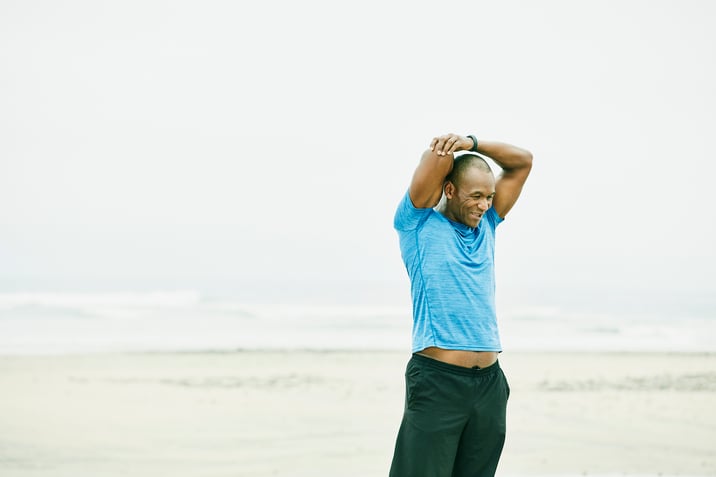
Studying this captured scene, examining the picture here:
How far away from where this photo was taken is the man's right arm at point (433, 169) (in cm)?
225

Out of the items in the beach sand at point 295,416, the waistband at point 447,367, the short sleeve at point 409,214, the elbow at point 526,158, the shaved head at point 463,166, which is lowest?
the beach sand at point 295,416

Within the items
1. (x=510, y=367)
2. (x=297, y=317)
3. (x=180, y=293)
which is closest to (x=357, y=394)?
(x=510, y=367)

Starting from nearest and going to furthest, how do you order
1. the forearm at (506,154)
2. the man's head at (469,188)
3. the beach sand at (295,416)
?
1. the man's head at (469,188)
2. the forearm at (506,154)
3. the beach sand at (295,416)

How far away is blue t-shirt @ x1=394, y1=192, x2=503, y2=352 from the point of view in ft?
7.47

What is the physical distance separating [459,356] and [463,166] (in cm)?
54

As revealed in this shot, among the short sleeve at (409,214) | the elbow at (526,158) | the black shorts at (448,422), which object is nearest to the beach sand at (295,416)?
the black shorts at (448,422)

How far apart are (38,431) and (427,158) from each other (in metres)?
4.96

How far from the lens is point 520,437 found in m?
6.11

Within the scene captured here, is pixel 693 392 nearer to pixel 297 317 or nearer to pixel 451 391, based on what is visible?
pixel 451 391

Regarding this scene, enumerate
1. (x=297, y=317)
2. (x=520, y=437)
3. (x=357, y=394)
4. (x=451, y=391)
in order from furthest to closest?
1. (x=297, y=317)
2. (x=357, y=394)
3. (x=520, y=437)
4. (x=451, y=391)

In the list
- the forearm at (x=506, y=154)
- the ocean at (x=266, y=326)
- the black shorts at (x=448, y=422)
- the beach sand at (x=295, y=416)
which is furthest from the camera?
the ocean at (x=266, y=326)

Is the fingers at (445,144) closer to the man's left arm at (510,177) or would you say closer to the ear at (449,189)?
the ear at (449,189)

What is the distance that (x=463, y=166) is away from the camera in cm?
236

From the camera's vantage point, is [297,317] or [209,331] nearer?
[209,331]
